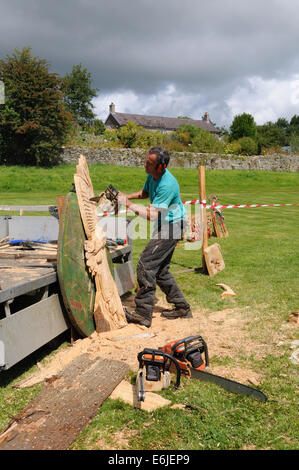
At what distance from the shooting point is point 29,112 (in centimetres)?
2628

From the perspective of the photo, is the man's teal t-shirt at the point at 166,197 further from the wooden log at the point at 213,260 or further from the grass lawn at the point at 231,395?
the wooden log at the point at 213,260

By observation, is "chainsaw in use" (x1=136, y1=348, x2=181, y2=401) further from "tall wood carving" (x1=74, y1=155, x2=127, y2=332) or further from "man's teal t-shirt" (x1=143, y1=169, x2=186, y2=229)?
"man's teal t-shirt" (x1=143, y1=169, x2=186, y2=229)

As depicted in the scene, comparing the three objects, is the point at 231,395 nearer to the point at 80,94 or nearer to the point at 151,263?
the point at 151,263

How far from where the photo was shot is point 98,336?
3.83 meters

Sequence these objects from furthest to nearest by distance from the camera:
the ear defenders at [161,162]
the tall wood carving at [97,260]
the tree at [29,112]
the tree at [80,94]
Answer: the tree at [80,94], the tree at [29,112], the ear defenders at [161,162], the tall wood carving at [97,260]

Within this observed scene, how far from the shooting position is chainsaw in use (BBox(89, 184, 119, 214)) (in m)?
3.78

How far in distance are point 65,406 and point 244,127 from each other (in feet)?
204

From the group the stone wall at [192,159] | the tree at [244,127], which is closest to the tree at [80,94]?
the tree at [244,127]

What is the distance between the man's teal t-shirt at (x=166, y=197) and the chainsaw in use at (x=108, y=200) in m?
0.45

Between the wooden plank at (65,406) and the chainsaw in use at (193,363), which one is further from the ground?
the chainsaw in use at (193,363)

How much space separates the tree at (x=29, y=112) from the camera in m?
25.9

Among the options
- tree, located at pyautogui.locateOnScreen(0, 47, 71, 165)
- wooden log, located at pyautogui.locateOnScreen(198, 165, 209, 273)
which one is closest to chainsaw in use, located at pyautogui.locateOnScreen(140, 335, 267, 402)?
wooden log, located at pyautogui.locateOnScreen(198, 165, 209, 273)

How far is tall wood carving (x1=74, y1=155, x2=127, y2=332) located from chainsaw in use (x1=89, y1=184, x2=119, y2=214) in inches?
4.0
